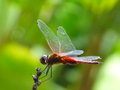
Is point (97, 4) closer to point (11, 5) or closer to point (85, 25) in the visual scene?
point (85, 25)

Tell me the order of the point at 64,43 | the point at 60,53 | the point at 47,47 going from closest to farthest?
the point at 60,53
the point at 64,43
the point at 47,47

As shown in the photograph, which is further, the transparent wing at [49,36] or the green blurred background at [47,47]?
the green blurred background at [47,47]

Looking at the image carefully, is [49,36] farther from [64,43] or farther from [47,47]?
[47,47]

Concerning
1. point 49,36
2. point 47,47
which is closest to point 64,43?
point 49,36

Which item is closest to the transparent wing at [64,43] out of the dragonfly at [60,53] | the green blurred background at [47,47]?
the dragonfly at [60,53]

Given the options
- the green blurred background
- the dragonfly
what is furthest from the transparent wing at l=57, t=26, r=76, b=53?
the green blurred background

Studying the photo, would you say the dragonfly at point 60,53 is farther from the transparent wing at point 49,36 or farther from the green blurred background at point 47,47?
the green blurred background at point 47,47

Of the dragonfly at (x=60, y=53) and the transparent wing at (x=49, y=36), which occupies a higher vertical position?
the transparent wing at (x=49, y=36)

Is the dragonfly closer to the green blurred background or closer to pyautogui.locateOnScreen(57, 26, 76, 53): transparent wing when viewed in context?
pyautogui.locateOnScreen(57, 26, 76, 53): transparent wing

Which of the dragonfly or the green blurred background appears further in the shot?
the green blurred background
